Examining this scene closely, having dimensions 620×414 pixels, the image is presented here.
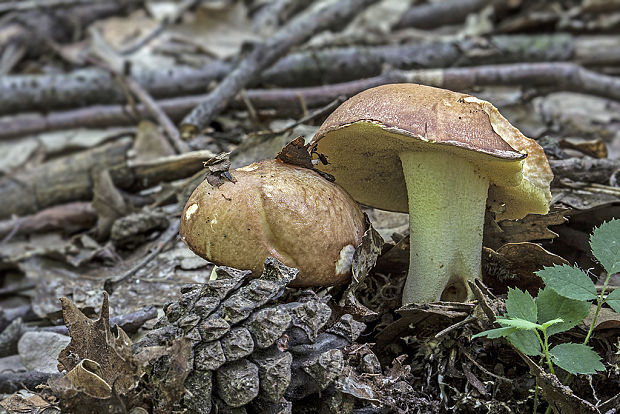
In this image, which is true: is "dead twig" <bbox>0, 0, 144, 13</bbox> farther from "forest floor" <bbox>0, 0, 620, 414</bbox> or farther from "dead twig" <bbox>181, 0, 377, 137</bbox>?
"dead twig" <bbox>181, 0, 377, 137</bbox>

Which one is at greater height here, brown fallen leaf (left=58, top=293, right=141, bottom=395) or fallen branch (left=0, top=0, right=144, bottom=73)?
brown fallen leaf (left=58, top=293, right=141, bottom=395)

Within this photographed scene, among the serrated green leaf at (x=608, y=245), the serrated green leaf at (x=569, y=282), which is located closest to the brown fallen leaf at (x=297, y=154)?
the serrated green leaf at (x=569, y=282)

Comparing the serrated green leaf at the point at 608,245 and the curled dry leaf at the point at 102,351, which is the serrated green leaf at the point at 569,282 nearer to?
Answer: the serrated green leaf at the point at 608,245

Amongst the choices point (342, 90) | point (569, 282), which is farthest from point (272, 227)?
point (342, 90)

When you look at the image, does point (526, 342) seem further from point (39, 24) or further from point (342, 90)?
point (39, 24)

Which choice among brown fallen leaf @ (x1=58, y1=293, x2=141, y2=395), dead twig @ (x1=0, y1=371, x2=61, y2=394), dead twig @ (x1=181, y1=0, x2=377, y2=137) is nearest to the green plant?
brown fallen leaf @ (x1=58, y1=293, x2=141, y2=395)
